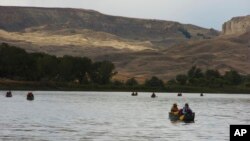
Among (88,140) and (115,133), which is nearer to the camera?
(88,140)

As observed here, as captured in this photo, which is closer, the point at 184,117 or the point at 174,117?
the point at 184,117

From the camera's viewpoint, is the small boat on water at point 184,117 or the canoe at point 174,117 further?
the canoe at point 174,117

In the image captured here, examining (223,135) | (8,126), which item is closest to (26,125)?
(8,126)

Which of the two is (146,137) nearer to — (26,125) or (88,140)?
(88,140)

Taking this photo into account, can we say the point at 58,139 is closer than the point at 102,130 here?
Yes

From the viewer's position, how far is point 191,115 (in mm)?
80750

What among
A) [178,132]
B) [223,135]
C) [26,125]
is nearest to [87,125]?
[26,125]

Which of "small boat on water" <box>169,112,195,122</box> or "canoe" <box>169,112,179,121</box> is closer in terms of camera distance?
"small boat on water" <box>169,112,195,122</box>

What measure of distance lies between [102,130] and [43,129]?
556cm

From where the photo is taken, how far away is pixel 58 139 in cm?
5588

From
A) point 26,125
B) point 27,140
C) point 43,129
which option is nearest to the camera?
point 27,140

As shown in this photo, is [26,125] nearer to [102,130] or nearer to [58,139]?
[102,130]

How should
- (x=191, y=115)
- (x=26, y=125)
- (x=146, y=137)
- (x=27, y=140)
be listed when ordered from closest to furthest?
(x=27, y=140) → (x=146, y=137) → (x=26, y=125) → (x=191, y=115)

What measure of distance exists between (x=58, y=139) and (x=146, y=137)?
7.92 meters
